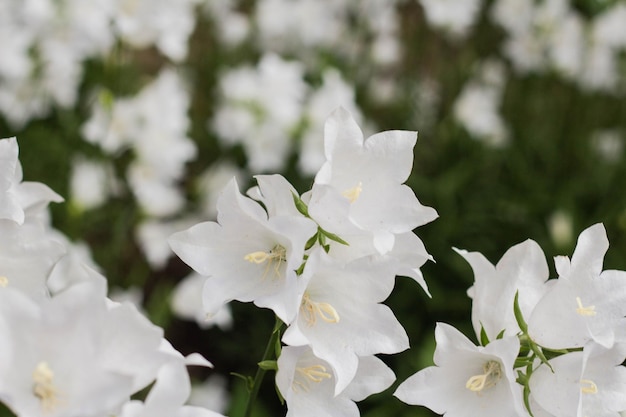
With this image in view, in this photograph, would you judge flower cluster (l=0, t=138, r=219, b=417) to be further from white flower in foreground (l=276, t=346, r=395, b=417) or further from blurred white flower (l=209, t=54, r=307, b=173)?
blurred white flower (l=209, t=54, r=307, b=173)

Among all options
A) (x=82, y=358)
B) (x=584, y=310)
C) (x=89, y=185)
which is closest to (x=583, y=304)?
(x=584, y=310)

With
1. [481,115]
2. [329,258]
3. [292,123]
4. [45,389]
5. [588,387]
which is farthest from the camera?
[481,115]

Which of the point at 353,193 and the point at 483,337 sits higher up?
the point at 353,193

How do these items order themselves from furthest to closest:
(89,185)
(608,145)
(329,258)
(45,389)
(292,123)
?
(608,145), (292,123), (89,185), (329,258), (45,389)

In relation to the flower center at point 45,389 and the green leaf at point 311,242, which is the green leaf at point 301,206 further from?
the flower center at point 45,389

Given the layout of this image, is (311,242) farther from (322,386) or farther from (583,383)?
(583,383)

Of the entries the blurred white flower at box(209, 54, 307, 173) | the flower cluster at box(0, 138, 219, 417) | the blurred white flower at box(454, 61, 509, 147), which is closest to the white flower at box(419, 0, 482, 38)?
the blurred white flower at box(454, 61, 509, 147)

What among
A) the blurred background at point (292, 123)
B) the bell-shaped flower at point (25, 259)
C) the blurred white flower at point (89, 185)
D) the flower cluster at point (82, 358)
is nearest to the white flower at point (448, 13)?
the blurred background at point (292, 123)
